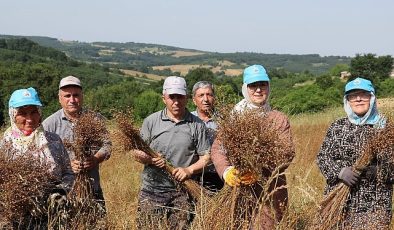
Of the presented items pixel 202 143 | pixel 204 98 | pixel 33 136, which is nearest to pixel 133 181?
pixel 204 98

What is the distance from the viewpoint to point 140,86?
2056 inches

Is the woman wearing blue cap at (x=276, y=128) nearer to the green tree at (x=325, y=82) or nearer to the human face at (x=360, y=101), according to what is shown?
the human face at (x=360, y=101)

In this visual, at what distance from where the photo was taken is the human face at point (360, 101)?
3.21 metres

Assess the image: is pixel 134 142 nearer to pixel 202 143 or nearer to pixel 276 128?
pixel 202 143

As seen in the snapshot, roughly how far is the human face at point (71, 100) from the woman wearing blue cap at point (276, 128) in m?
1.19

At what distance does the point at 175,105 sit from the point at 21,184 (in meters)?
1.34

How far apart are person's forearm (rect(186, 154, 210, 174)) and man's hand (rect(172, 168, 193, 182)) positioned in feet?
0.07

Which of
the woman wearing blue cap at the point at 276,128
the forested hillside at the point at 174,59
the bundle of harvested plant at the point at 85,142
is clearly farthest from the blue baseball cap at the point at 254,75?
the forested hillside at the point at 174,59

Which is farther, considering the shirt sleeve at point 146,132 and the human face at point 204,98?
the human face at point 204,98

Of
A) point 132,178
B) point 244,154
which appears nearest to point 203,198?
point 244,154

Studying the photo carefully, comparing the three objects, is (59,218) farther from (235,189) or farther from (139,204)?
(235,189)

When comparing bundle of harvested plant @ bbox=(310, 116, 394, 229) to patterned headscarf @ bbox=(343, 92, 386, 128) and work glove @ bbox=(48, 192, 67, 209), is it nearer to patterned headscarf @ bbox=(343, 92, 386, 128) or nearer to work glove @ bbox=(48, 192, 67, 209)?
patterned headscarf @ bbox=(343, 92, 386, 128)

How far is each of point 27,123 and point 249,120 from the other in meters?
1.51

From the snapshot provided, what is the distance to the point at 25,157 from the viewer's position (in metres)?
2.89
